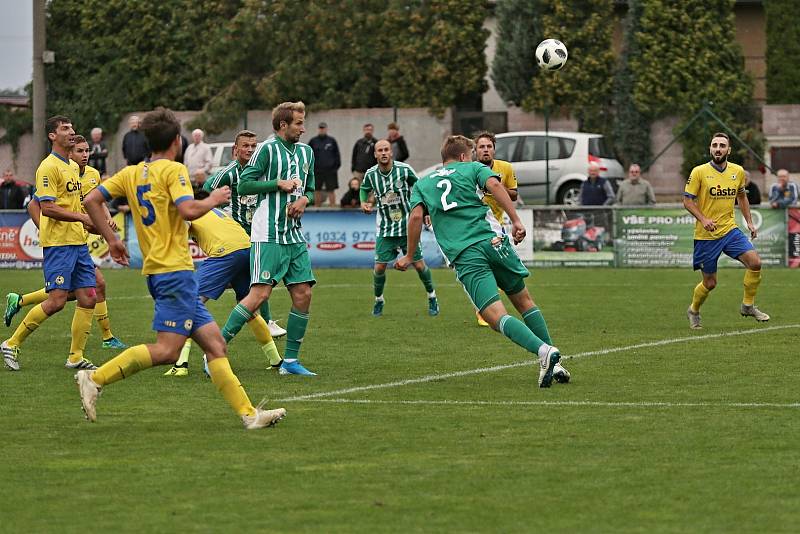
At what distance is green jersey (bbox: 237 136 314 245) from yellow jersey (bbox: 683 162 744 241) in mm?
5793

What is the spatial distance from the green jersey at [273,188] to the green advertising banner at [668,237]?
50.0ft

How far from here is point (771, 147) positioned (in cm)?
3641

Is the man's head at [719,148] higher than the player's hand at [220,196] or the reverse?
higher

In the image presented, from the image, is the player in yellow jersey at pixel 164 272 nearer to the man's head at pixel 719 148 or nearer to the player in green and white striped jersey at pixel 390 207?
the man's head at pixel 719 148

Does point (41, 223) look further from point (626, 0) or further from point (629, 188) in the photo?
point (626, 0)

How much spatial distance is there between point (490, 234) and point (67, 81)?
1280 inches

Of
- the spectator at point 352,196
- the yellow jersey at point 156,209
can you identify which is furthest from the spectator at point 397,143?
the yellow jersey at point 156,209

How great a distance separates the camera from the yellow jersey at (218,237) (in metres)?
12.6

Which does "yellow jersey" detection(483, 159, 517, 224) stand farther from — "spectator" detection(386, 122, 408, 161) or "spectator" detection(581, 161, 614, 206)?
"spectator" detection(386, 122, 408, 161)

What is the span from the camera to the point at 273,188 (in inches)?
463

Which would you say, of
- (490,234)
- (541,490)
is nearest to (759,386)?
(490,234)

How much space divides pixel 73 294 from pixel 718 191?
6.98 meters

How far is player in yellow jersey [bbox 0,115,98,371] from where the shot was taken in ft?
41.7

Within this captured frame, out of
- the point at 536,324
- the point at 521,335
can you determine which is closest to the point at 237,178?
the point at 536,324
